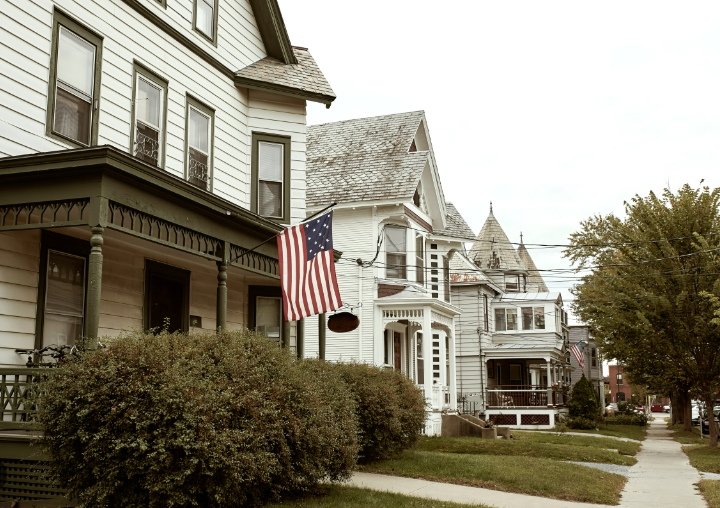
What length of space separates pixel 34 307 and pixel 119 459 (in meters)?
4.29

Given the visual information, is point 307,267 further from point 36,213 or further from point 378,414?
point 36,213

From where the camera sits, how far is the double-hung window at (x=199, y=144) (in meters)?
15.3

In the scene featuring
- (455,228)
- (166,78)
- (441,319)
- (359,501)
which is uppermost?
(455,228)

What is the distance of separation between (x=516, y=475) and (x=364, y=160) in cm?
1693

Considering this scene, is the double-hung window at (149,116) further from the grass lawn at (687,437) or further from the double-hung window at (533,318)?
the double-hung window at (533,318)

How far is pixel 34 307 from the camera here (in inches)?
436

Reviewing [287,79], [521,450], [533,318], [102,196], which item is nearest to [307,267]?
[102,196]

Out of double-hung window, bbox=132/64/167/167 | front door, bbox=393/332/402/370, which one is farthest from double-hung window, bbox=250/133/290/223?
front door, bbox=393/332/402/370

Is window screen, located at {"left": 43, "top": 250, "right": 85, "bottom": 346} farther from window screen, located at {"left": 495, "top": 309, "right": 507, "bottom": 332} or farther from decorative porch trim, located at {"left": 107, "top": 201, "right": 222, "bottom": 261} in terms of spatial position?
window screen, located at {"left": 495, "top": 309, "right": 507, "bottom": 332}

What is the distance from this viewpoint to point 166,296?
1455 cm

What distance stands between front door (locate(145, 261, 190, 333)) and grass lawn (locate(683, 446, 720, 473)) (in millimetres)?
12618

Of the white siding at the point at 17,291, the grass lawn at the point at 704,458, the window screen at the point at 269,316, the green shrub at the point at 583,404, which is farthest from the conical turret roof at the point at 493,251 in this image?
the white siding at the point at 17,291

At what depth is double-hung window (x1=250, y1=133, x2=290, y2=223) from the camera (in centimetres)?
1738

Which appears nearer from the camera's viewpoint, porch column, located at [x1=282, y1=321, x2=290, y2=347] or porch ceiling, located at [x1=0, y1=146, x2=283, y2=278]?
porch ceiling, located at [x1=0, y1=146, x2=283, y2=278]
